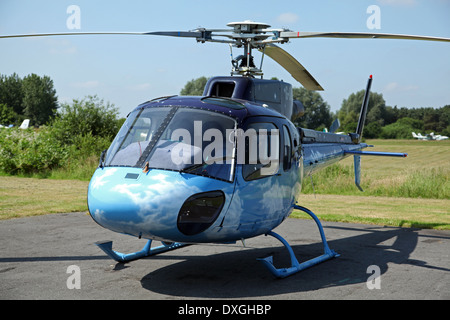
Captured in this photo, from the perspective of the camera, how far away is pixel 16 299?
16.1 ft

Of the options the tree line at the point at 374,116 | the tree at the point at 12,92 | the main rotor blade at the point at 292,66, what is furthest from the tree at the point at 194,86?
the main rotor blade at the point at 292,66

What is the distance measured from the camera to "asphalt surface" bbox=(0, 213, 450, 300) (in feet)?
17.3

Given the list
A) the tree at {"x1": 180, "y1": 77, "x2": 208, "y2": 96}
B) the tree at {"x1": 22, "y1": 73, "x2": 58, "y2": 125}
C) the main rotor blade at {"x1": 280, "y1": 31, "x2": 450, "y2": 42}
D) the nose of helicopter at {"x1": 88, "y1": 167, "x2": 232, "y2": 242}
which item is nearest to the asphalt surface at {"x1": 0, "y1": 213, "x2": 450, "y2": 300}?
the nose of helicopter at {"x1": 88, "y1": 167, "x2": 232, "y2": 242}

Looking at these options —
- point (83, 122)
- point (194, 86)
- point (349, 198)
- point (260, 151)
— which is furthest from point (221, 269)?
point (194, 86)

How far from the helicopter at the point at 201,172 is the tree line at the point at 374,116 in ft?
206

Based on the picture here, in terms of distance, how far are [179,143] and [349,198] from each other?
431 inches

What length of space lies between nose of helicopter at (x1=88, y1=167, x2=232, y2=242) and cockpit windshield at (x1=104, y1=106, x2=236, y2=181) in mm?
137

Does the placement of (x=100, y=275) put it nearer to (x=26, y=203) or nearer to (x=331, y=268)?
(x=331, y=268)

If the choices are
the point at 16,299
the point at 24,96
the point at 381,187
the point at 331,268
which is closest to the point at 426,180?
the point at 381,187

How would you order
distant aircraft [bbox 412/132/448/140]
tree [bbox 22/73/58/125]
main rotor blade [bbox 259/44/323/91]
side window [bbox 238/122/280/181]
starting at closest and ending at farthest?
side window [bbox 238/122/280/181] < main rotor blade [bbox 259/44/323/91] < distant aircraft [bbox 412/132/448/140] < tree [bbox 22/73/58/125]

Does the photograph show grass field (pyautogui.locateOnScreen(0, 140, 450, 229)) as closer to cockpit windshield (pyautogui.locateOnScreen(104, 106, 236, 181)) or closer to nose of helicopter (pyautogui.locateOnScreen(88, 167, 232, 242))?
cockpit windshield (pyautogui.locateOnScreen(104, 106, 236, 181))

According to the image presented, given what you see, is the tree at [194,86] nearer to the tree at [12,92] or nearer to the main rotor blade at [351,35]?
the tree at [12,92]

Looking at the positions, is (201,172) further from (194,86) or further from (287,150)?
(194,86)
